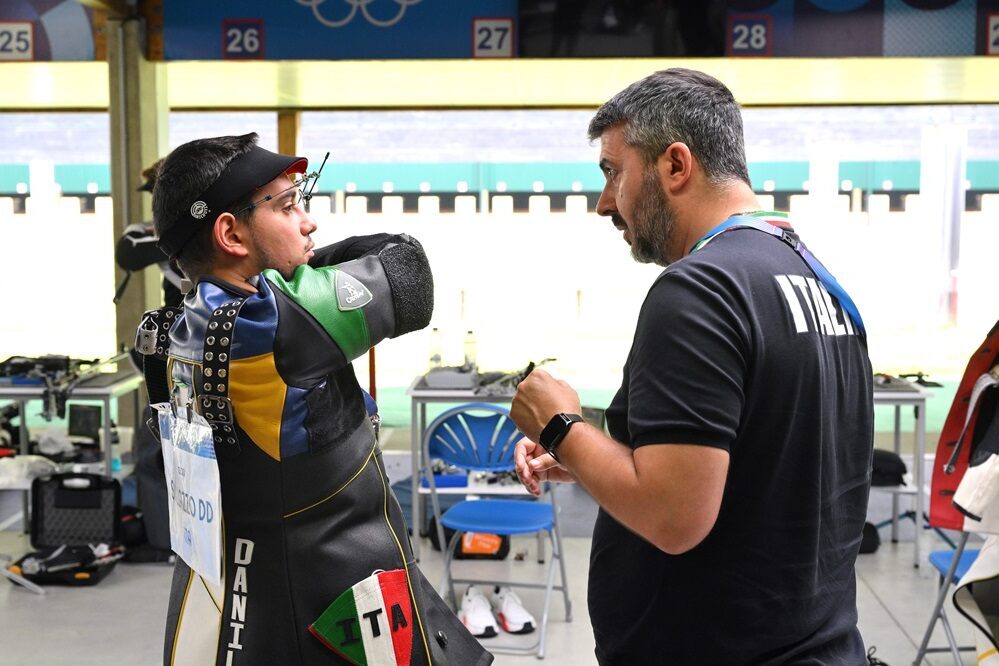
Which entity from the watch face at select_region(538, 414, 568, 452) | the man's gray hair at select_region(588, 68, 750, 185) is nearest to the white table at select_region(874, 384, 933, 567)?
the man's gray hair at select_region(588, 68, 750, 185)

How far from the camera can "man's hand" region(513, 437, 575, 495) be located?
1.51 m

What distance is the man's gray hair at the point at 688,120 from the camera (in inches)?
47.2

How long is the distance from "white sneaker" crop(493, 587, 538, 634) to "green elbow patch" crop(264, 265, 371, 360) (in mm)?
2595

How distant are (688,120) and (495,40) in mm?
4828

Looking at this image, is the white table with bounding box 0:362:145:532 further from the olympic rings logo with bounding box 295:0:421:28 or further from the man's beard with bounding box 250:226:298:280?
the man's beard with bounding box 250:226:298:280

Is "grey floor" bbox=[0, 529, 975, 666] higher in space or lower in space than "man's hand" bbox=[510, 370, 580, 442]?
lower

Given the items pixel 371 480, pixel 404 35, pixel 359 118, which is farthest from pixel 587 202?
pixel 371 480

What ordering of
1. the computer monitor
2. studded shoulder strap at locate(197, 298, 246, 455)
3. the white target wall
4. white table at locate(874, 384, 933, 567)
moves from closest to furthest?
1. studded shoulder strap at locate(197, 298, 246, 455)
2. white table at locate(874, 384, 933, 567)
3. the computer monitor
4. the white target wall

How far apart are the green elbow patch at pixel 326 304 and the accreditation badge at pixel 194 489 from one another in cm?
23

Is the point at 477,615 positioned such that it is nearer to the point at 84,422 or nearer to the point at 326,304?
the point at 326,304

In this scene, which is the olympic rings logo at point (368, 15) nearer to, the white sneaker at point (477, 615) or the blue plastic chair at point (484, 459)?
the blue plastic chair at point (484, 459)

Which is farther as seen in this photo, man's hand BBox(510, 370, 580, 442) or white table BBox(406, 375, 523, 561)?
white table BBox(406, 375, 523, 561)

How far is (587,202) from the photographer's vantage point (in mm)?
7895

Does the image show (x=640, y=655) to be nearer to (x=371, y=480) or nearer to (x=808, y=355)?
(x=808, y=355)
